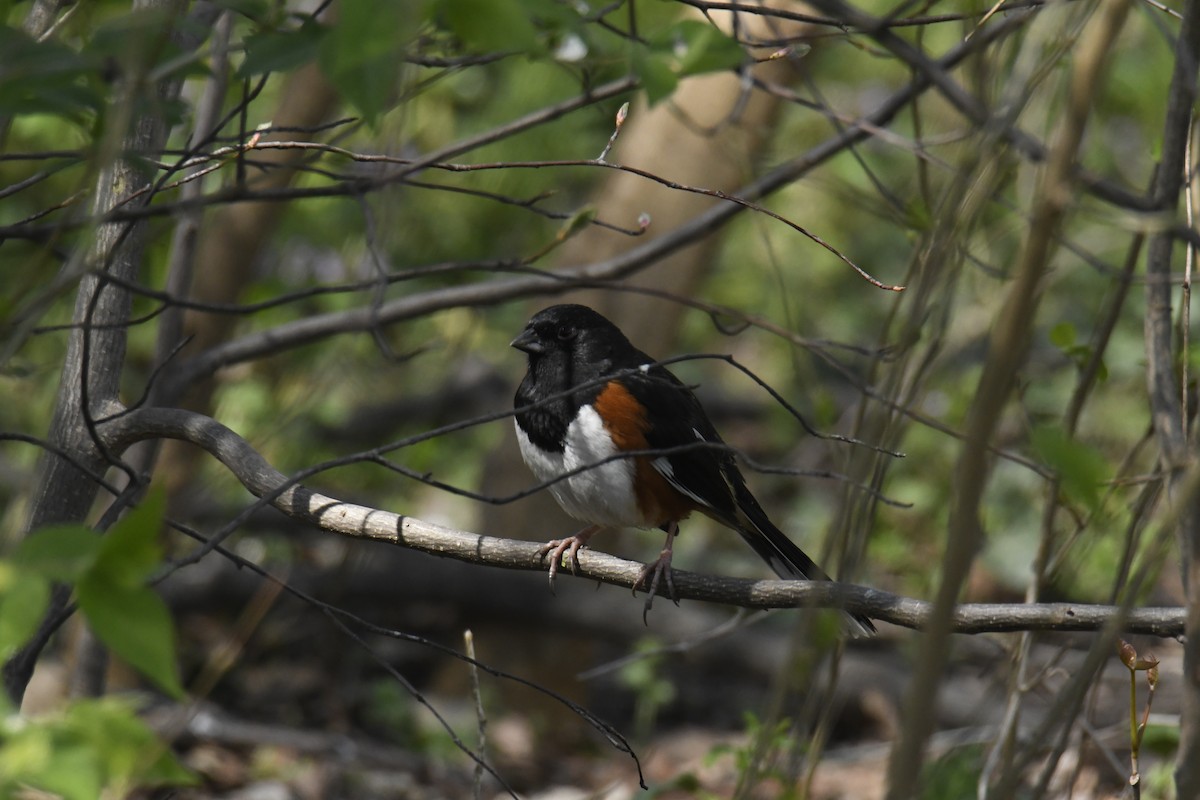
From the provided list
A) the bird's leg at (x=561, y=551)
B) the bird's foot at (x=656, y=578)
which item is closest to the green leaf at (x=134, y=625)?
the bird's leg at (x=561, y=551)

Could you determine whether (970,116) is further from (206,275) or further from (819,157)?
(206,275)

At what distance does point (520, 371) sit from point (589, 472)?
263 centimetres

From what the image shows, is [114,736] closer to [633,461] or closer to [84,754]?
[84,754]

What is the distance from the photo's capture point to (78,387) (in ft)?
7.27

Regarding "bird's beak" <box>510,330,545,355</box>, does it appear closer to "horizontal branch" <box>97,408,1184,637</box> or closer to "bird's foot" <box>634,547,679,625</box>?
"bird's foot" <box>634,547,679,625</box>

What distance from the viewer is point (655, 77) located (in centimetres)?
189

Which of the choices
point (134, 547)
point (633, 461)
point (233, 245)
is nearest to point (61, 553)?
point (134, 547)

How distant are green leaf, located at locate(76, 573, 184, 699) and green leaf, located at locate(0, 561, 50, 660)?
0.14 ft

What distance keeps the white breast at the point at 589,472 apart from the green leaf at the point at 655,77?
113cm

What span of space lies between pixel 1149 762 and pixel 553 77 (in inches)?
142

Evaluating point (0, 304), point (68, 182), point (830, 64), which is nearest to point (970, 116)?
point (0, 304)

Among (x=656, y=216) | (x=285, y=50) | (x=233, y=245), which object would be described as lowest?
(x=285, y=50)

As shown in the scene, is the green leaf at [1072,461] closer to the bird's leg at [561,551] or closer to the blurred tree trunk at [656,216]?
the bird's leg at [561,551]

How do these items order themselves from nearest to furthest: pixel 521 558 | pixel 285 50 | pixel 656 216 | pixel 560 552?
pixel 285 50 → pixel 521 558 → pixel 560 552 → pixel 656 216
